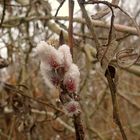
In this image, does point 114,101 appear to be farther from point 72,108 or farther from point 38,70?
point 38,70

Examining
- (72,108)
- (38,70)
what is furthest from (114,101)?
(38,70)

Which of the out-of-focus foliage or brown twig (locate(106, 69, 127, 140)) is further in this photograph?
the out-of-focus foliage

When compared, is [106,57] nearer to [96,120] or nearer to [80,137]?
[80,137]

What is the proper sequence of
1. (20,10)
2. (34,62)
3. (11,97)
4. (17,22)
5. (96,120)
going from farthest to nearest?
1. (96,120)
2. (34,62)
3. (20,10)
4. (17,22)
5. (11,97)

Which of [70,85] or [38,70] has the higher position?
[70,85]

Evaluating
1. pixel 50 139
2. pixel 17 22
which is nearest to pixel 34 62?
pixel 50 139

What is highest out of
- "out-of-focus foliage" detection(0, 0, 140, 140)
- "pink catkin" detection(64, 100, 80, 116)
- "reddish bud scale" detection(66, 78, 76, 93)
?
"reddish bud scale" detection(66, 78, 76, 93)

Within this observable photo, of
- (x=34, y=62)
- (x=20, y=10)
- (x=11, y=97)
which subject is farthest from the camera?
(x=34, y=62)

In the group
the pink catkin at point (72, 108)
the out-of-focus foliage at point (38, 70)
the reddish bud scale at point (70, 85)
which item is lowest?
the out-of-focus foliage at point (38, 70)

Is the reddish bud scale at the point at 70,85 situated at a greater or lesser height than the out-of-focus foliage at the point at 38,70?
greater

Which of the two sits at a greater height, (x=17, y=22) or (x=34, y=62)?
(x=17, y=22)

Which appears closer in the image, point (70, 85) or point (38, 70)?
point (70, 85)
